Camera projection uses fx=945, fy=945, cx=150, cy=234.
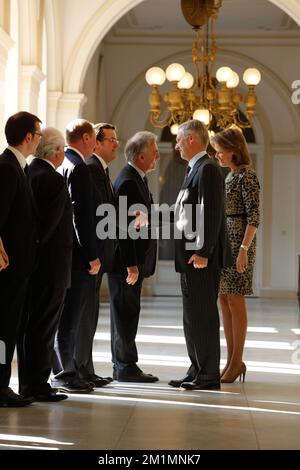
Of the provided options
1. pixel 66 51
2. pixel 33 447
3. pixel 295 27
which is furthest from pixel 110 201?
pixel 295 27

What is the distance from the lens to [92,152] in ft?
19.8

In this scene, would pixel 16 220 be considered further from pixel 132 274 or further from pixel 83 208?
pixel 132 274

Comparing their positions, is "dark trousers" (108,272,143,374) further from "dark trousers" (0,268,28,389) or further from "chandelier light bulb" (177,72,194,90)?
"chandelier light bulb" (177,72,194,90)

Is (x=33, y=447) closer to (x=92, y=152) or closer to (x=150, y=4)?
(x=92, y=152)

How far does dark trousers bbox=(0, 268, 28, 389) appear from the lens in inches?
200

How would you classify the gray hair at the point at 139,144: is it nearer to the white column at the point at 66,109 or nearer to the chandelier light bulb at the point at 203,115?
the chandelier light bulb at the point at 203,115

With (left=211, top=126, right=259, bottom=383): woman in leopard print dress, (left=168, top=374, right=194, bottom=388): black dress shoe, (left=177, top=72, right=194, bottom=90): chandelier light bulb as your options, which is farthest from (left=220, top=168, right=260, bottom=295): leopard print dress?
(left=177, top=72, right=194, bottom=90): chandelier light bulb

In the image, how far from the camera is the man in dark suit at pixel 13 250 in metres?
5.08

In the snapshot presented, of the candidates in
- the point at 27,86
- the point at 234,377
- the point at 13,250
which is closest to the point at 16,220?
the point at 13,250

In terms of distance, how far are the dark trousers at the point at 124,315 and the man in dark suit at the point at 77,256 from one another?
467 mm

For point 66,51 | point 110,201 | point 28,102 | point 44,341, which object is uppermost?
point 66,51

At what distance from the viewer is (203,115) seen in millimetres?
11164

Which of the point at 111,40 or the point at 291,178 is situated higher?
the point at 111,40
